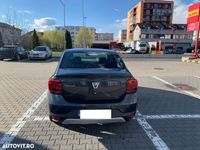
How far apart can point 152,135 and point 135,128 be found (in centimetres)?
43

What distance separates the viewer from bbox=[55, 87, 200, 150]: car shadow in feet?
12.3

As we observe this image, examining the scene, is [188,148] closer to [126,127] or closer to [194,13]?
[126,127]

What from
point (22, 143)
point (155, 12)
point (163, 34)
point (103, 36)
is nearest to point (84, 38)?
point (163, 34)

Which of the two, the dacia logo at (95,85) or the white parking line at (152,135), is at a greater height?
the dacia logo at (95,85)

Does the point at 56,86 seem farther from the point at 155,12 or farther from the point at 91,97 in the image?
the point at 155,12

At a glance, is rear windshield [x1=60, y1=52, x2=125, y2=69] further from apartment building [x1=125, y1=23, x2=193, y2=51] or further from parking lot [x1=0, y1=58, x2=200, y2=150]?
apartment building [x1=125, y1=23, x2=193, y2=51]

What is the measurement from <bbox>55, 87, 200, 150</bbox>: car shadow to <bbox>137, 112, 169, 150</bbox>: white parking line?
0.08 metres

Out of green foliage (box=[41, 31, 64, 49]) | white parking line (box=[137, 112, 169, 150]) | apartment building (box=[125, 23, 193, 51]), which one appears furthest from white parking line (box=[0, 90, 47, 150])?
green foliage (box=[41, 31, 64, 49])

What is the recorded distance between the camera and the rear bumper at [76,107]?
367cm

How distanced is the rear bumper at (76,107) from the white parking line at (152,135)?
67cm

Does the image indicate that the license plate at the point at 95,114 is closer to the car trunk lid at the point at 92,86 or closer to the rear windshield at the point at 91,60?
the car trunk lid at the point at 92,86

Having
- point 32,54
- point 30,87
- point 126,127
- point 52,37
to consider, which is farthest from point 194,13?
point 52,37

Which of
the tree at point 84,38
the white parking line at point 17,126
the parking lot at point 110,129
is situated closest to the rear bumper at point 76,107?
the parking lot at point 110,129

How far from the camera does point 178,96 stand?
720cm
